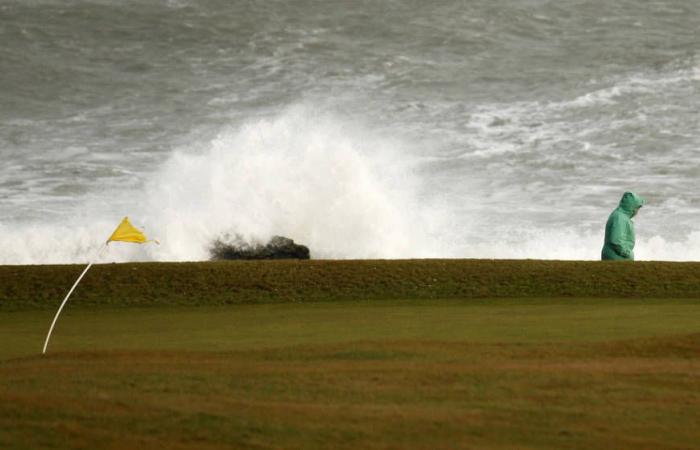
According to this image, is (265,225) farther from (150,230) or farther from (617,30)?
(617,30)

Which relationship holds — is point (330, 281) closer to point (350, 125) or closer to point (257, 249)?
point (257, 249)

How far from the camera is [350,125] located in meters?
31.8

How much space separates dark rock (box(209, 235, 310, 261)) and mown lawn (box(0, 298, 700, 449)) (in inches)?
306

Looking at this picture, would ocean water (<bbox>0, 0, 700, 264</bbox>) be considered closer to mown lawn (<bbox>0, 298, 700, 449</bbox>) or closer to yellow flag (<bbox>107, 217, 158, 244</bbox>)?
mown lawn (<bbox>0, 298, 700, 449</bbox>)

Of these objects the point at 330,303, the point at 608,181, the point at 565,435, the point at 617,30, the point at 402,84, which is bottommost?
the point at 565,435

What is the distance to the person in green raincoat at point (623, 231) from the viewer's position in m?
16.2

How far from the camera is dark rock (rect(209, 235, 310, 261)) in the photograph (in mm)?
19219

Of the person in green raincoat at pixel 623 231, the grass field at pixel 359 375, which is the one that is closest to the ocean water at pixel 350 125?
the person in green raincoat at pixel 623 231

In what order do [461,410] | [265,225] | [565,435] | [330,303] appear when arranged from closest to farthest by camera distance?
[565,435] → [461,410] → [330,303] → [265,225]

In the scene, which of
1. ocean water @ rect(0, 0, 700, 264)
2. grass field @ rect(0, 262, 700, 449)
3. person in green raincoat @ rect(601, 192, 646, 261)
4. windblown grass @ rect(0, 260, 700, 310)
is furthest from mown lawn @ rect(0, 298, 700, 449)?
ocean water @ rect(0, 0, 700, 264)

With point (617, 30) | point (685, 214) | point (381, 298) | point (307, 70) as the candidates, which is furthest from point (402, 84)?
point (381, 298)

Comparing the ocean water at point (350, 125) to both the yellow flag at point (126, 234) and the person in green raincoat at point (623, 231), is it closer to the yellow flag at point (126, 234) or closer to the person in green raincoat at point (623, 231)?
the person in green raincoat at point (623, 231)

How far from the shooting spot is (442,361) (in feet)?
28.0

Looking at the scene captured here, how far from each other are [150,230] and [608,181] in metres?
11.8
